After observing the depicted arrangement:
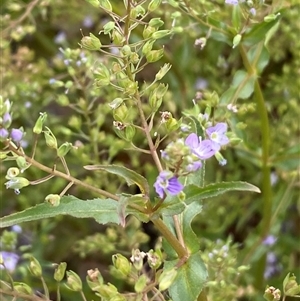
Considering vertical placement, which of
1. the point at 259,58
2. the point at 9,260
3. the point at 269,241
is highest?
the point at 259,58

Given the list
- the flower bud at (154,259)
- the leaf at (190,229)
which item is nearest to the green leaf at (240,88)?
the leaf at (190,229)

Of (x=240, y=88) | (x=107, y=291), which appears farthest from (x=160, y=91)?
(x=240, y=88)

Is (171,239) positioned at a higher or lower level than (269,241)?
higher

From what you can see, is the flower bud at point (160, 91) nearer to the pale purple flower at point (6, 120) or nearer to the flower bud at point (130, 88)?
the flower bud at point (130, 88)

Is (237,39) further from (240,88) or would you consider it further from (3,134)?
(3,134)

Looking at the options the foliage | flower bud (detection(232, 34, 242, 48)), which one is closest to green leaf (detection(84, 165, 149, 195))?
the foliage

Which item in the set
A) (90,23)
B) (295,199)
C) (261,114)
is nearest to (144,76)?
(90,23)
